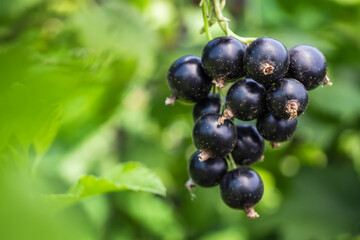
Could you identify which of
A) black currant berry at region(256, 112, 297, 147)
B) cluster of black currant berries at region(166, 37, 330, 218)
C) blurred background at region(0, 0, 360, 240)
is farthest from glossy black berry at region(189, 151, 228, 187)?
blurred background at region(0, 0, 360, 240)

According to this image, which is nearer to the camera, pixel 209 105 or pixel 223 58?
pixel 223 58

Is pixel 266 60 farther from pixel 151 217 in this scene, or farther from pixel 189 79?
pixel 151 217

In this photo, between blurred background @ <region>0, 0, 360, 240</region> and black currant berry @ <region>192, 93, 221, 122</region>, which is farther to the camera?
blurred background @ <region>0, 0, 360, 240</region>

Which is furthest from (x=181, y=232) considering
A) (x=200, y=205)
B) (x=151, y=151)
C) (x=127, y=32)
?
(x=127, y=32)

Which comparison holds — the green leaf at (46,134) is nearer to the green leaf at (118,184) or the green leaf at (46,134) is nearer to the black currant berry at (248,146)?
the green leaf at (118,184)

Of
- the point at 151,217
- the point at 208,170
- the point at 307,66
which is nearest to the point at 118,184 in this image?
the point at 208,170

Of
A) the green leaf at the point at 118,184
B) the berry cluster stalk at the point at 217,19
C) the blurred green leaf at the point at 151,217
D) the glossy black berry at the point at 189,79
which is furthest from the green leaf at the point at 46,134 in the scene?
the blurred green leaf at the point at 151,217

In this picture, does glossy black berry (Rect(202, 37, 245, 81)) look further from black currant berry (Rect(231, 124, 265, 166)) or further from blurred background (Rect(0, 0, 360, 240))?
blurred background (Rect(0, 0, 360, 240))
